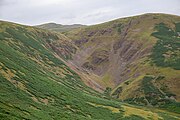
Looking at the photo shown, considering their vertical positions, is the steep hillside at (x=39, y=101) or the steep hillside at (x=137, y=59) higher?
the steep hillside at (x=137, y=59)

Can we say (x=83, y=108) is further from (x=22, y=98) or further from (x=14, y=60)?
(x=14, y=60)

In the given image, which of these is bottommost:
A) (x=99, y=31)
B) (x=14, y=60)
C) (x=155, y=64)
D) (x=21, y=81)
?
(x=21, y=81)

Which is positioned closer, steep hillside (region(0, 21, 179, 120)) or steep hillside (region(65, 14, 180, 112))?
steep hillside (region(0, 21, 179, 120))

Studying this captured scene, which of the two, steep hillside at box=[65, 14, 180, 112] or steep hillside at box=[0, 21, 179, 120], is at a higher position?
steep hillside at box=[65, 14, 180, 112]

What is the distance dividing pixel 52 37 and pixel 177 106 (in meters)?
83.4

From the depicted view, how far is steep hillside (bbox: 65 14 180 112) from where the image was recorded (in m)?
113

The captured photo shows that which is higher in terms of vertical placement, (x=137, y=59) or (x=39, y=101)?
(x=137, y=59)

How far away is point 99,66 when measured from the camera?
164375mm

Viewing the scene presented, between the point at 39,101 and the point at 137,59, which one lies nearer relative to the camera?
the point at 39,101

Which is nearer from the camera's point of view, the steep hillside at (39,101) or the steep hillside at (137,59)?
the steep hillside at (39,101)

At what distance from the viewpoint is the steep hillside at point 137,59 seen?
371 feet

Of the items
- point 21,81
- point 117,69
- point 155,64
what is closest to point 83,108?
point 21,81

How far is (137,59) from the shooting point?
153m

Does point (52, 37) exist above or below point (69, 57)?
above
